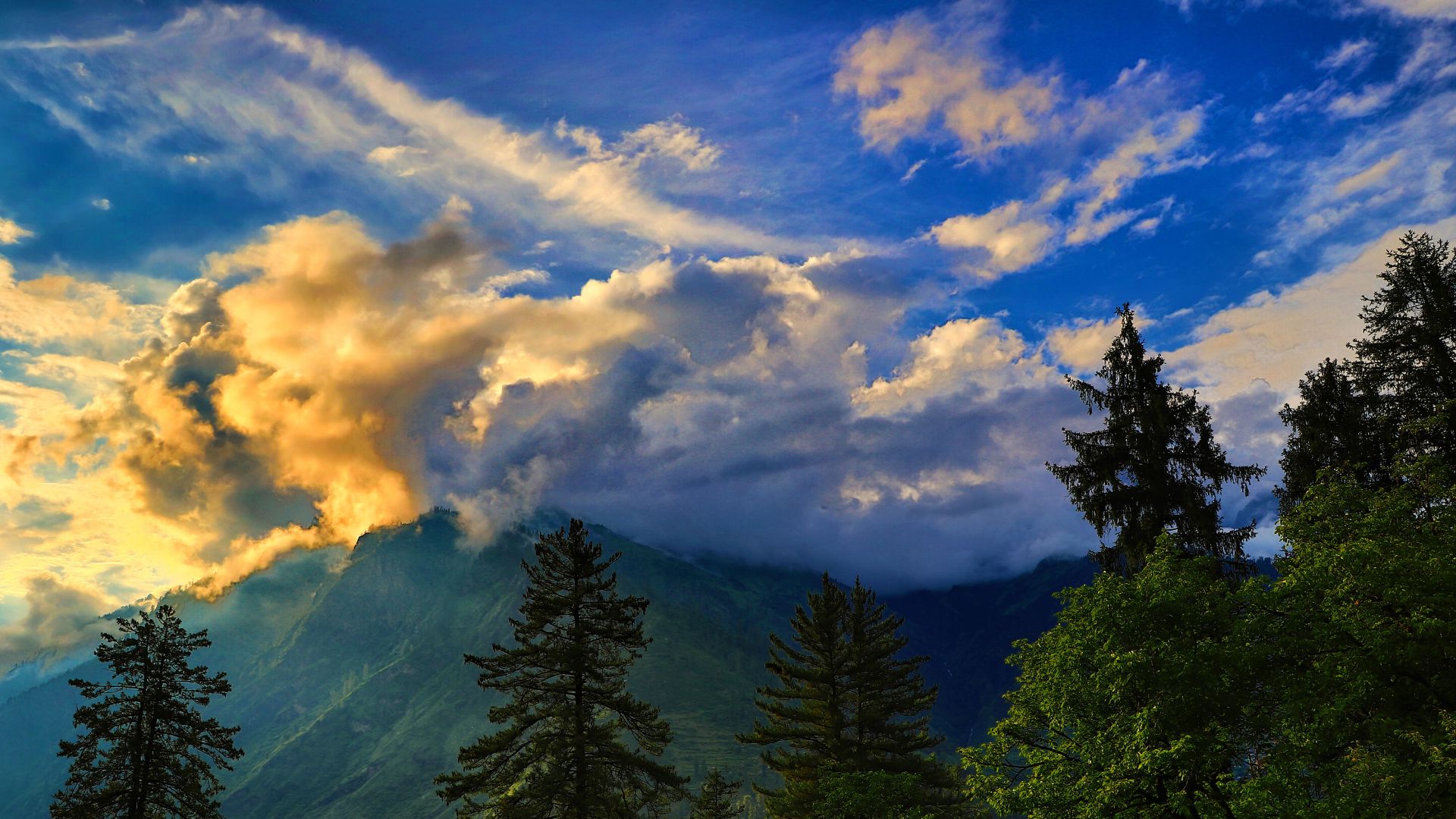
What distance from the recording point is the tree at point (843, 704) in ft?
135

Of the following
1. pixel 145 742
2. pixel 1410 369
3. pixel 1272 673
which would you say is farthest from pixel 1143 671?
pixel 145 742

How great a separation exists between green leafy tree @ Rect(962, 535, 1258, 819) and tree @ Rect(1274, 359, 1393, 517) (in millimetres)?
12388

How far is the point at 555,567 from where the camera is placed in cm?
3594

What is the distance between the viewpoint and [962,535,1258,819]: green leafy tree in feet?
66.9

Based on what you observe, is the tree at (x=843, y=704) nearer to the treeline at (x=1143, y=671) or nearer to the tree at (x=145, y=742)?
the treeline at (x=1143, y=671)

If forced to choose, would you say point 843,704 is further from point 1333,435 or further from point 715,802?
point 715,802

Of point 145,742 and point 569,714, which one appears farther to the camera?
point 145,742

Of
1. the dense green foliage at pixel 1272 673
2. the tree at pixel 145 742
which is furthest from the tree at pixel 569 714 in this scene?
the dense green foliage at pixel 1272 673

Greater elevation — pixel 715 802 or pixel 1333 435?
pixel 1333 435

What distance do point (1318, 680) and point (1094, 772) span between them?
19.0ft

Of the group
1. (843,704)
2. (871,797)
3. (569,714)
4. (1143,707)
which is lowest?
(871,797)

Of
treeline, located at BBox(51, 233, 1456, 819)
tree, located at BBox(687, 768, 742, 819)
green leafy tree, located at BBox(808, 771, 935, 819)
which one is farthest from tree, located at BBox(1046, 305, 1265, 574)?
tree, located at BBox(687, 768, 742, 819)

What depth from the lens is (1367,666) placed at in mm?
19953

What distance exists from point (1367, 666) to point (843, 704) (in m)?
25.9
